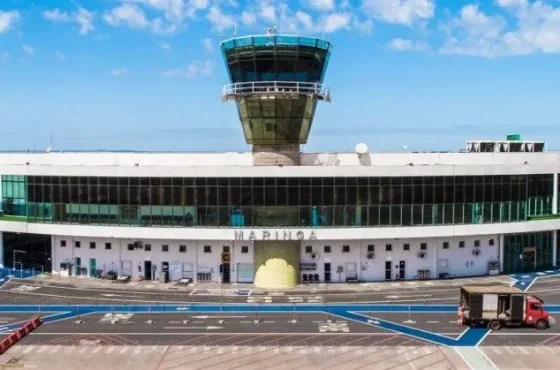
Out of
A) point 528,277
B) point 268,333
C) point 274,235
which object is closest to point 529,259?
point 528,277

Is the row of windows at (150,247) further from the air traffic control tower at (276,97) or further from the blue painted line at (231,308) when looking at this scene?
the blue painted line at (231,308)

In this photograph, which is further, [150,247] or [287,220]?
[150,247]

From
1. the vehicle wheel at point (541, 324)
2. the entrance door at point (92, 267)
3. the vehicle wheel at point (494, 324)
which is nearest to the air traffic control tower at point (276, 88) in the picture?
the entrance door at point (92, 267)

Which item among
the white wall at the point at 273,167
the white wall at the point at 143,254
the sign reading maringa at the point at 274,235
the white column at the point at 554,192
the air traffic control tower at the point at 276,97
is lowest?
the white wall at the point at 143,254

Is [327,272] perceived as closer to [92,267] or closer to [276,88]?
[276,88]

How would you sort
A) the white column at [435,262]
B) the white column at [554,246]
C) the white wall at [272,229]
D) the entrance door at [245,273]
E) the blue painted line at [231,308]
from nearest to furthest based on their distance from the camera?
1. the blue painted line at [231,308]
2. the white wall at [272,229]
3. the entrance door at [245,273]
4. the white column at [435,262]
5. the white column at [554,246]

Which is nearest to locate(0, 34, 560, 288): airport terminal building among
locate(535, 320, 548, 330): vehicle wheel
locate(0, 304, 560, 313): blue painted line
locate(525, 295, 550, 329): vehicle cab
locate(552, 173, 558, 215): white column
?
locate(552, 173, 558, 215): white column

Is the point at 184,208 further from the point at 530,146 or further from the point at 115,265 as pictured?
the point at 530,146
